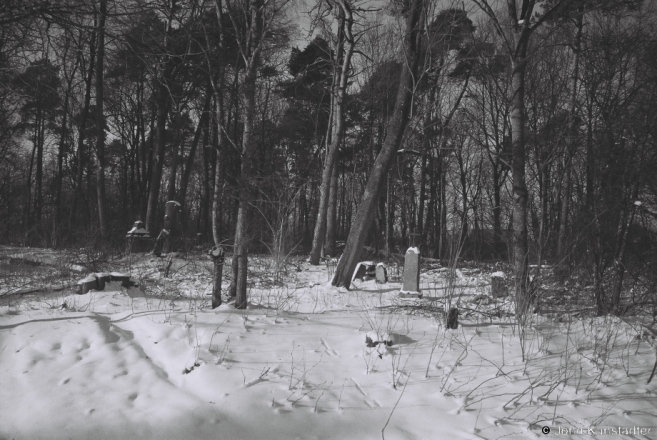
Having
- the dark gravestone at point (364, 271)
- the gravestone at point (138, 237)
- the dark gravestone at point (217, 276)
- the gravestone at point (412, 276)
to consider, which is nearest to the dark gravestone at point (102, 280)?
the dark gravestone at point (217, 276)

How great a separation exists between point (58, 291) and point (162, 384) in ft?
16.8

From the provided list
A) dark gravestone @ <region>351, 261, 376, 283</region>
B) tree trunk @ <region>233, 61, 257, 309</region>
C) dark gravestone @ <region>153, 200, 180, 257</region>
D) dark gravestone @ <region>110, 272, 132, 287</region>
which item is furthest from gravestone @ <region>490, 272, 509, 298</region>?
dark gravestone @ <region>153, 200, 180, 257</region>

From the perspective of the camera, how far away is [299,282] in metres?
9.20

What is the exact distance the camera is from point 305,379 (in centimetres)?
307

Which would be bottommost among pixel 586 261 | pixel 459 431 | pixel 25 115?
pixel 459 431

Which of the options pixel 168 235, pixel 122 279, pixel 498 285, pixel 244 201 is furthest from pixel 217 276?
pixel 168 235

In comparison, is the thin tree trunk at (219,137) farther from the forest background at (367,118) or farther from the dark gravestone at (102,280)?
the dark gravestone at (102,280)

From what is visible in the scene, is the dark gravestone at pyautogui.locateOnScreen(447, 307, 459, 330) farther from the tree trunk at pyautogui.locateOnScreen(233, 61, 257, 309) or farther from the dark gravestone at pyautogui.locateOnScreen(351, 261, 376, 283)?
the dark gravestone at pyautogui.locateOnScreen(351, 261, 376, 283)

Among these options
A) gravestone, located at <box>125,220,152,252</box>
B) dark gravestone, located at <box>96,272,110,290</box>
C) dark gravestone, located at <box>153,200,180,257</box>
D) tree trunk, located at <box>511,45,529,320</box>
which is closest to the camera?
tree trunk, located at <box>511,45,529,320</box>

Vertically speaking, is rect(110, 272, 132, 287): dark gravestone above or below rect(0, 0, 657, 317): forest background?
below

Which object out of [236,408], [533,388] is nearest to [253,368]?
[236,408]

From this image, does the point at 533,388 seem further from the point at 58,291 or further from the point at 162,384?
the point at 58,291

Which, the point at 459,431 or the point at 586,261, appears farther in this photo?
the point at 586,261

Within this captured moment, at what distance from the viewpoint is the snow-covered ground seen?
250 centimetres
